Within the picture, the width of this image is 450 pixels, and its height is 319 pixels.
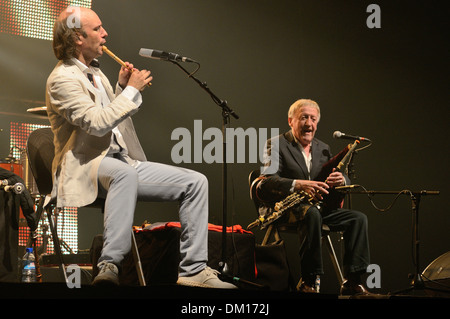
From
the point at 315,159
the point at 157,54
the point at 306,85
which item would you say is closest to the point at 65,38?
the point at 157,54

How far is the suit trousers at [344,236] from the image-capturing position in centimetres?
335

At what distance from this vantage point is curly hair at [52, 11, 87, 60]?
2.67 m

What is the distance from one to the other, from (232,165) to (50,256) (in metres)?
1.68

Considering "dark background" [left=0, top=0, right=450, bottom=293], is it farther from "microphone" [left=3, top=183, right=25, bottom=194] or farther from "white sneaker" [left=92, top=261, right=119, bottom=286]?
"white sneaker" [left=92, top=261, right=119, bottom=286]

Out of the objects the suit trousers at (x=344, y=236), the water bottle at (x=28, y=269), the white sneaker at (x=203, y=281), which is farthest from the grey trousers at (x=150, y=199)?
the water bottle at (x=28, y=269)

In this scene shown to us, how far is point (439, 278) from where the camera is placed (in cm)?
302

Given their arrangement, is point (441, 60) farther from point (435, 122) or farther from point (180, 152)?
point (180, 152)

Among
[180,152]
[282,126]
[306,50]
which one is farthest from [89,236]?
[306,50]

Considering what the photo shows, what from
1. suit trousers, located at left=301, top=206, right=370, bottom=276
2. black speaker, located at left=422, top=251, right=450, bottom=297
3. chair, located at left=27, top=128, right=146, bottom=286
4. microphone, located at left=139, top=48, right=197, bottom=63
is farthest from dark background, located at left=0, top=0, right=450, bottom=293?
chair, located at left=27, top=128, right=146, bottom=286

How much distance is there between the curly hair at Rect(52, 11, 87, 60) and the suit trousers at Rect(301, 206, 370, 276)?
1688mm

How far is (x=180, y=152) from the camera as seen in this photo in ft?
16.4

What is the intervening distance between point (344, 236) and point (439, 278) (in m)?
0.71

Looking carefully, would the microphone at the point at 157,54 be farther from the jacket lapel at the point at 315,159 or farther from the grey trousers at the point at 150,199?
the jacket lapel at the point at 315,159

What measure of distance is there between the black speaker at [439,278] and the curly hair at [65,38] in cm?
221
